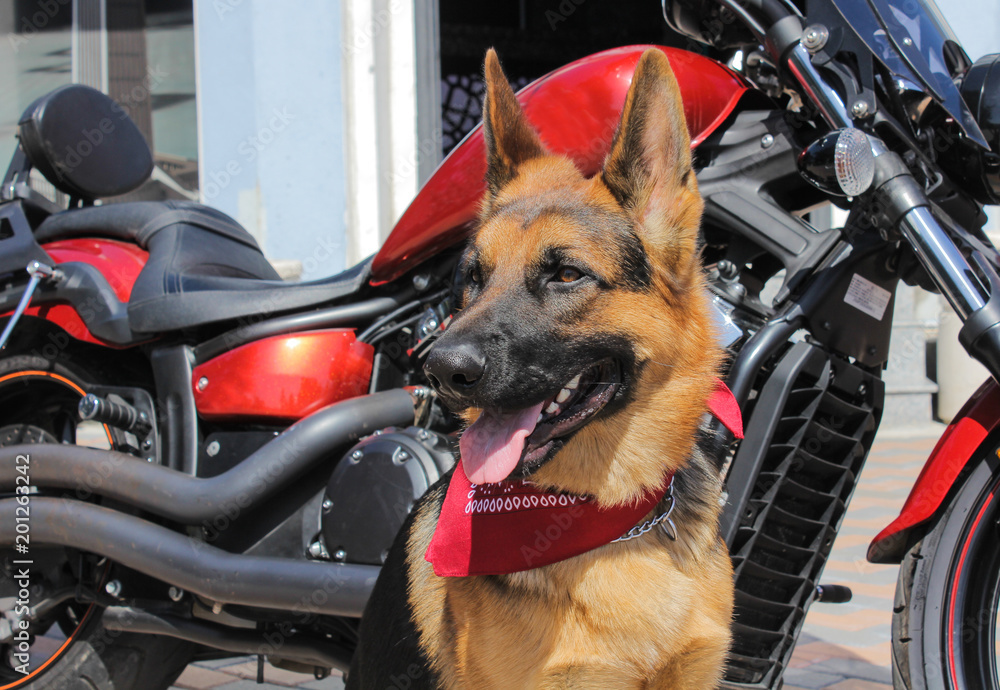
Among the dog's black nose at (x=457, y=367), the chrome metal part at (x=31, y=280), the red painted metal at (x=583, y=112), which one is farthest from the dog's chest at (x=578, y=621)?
the chrome metal part at (x=31, y=280)

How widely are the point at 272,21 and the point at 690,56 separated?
17.4ft

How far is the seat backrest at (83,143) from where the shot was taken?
9.44 feet

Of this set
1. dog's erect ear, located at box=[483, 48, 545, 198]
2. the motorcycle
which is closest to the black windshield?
the motorcycle

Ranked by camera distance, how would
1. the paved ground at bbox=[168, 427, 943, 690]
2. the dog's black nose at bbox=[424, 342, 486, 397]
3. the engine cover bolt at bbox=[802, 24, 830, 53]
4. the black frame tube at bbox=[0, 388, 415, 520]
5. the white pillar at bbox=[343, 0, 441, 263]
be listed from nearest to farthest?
1. the dog's black nose at bbox=[424, 342, 486, 397]
2. the engine cover bolt at bbox=[802, 24, 830, 53]
3. the black frame tube at bbox=[0, 388, 415, 520]
4. the paved ground at bbox=[168, 427, 943, 690]
5. the white pillar at bbox=[343, 0, 441, 263]

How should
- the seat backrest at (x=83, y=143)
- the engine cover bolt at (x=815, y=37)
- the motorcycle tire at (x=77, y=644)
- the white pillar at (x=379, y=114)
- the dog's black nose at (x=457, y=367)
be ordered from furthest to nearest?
1. the white pillar at (x=379, y=114)
2. the seat backrest at (x=83, y=143)
3. the motorcycle tire at (x=77, y=644)
4. the engine cover bolt at (x=815, y=37)
5. the dog's black nose at (x=457, y=367)

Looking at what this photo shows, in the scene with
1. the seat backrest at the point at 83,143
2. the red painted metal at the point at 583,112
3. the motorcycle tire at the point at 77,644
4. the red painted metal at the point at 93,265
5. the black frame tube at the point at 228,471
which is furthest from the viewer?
the seat backrest at the point at 83,143

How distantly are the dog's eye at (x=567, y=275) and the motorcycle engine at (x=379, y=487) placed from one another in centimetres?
63

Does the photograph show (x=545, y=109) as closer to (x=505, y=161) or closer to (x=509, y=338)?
(x=505, y=161)

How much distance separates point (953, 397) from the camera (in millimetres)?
7535

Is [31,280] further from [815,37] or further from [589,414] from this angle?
[815,37]

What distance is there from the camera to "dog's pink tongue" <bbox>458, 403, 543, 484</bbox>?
5.23 feet

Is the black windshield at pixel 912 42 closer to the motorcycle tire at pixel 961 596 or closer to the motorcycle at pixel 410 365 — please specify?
the motorcycle at pixel 410 365

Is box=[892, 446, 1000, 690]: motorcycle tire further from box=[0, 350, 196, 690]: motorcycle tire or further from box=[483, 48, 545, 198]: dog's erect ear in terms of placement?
box=[0, 350, 196, 690]: motorcycle tire

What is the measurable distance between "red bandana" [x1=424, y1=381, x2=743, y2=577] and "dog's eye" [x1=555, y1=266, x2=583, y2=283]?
1.30 feet
